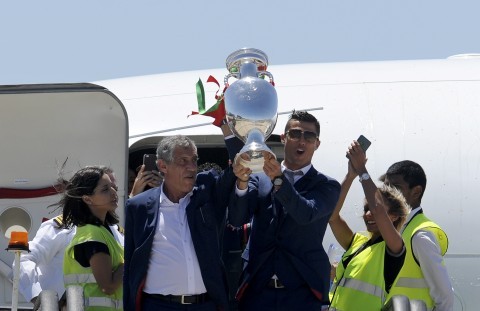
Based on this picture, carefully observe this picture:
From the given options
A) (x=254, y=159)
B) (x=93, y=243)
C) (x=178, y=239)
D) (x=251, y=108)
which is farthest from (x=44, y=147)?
(x=254, y=159)

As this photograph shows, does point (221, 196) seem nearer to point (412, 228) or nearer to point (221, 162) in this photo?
point (412, 228)

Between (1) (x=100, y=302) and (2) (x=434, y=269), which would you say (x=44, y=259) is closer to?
(1) (x=100, y=302)

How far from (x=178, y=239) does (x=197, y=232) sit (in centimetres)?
13

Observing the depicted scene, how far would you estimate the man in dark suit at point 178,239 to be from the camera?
6703 mm

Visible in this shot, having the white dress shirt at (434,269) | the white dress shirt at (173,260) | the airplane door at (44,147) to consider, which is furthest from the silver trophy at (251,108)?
the airplane door at (44,147)

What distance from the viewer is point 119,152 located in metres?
9.41

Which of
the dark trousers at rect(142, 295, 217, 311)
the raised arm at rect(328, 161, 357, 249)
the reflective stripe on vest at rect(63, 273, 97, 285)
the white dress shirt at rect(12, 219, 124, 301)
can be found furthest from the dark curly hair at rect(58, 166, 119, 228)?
the raised arm at rect(328, 161, 357, 249)

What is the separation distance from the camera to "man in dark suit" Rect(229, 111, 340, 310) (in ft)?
22.0

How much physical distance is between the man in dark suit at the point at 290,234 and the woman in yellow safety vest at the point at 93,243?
91 centimetres

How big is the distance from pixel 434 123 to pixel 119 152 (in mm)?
2941

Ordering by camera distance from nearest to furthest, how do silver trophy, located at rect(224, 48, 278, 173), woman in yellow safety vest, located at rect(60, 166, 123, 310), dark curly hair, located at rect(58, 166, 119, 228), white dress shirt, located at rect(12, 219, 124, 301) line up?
silver trophy, located at rect(224, 48, 278, 173), woman in yellow safety vest, located at rect(60, 166, 123, 310), dark curly hair, located at rect(58, 166, 119, 228), white dress shirt, located at rect(12, 219, 124, 301)

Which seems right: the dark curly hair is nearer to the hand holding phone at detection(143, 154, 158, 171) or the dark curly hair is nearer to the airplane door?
the hand holding phone at detection(143, 154, 158, 171)

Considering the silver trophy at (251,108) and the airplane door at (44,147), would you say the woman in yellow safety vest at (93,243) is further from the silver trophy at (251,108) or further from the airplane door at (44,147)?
the airplane door at (44,147)

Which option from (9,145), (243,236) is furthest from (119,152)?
(243,236)
